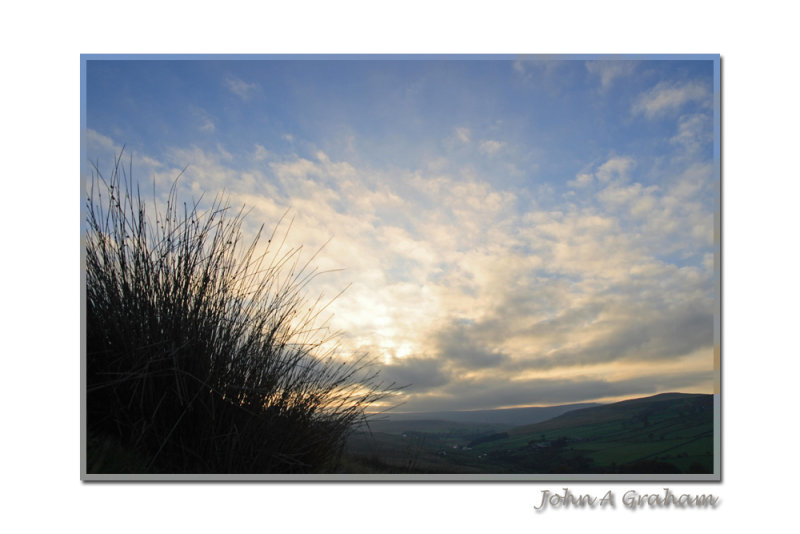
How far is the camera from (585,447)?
2.33 meters

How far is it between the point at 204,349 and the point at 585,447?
1.58 metres

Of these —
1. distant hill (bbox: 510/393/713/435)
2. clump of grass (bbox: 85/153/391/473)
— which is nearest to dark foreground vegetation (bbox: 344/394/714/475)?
distant hill (bbox: 510/393/713/435)

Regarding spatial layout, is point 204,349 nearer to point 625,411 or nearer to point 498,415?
point 498,415

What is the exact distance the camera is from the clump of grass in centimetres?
222

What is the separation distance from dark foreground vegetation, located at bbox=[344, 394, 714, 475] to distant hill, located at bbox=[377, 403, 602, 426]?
0.03m

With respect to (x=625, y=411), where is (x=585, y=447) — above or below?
below

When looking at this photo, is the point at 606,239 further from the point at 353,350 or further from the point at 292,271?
the point at 292,271

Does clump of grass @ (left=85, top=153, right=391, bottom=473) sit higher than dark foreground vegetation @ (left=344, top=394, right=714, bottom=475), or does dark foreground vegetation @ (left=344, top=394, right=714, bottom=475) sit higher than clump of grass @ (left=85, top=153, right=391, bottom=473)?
clump of grass @ (left=85, top=153, right=391, bottom=473)

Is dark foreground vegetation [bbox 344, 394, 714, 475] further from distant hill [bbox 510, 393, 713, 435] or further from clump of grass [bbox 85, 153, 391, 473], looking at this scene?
clump of grass [bbox 85, 153, 391, 473]

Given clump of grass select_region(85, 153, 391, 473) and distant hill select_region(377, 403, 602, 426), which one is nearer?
clump of grass select_region(85, 153, 391, 473)

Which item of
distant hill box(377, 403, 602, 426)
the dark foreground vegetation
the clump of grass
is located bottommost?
the dark foreground vegetation

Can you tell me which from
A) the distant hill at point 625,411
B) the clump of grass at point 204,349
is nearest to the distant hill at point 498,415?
the distant hill at point 625,411

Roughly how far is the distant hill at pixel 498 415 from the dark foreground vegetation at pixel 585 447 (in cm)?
3

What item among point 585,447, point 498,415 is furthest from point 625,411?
point 498,415
